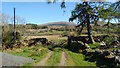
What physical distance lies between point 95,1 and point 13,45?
13323mm

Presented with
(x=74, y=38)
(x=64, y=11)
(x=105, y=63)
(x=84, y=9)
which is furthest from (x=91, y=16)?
(x=105, y=63)

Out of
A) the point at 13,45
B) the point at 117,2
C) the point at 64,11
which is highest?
the point at 117,2

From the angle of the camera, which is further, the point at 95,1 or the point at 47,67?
the point at 95,1

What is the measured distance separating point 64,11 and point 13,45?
10.3 meters

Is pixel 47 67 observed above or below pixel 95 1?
below

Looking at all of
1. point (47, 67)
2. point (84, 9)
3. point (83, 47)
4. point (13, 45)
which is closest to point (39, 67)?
point (47, 67)

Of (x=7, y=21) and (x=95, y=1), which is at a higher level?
(x=95, y=1)

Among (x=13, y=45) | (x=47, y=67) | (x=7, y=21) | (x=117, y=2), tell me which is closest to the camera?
(x=117, y=2)

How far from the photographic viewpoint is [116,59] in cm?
1983

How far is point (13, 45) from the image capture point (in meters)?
40.7

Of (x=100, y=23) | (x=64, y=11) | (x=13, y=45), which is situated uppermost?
(x=64, y=11)

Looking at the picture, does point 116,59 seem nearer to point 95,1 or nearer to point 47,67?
point 47,67

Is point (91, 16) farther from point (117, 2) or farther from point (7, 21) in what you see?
point (117, 2)

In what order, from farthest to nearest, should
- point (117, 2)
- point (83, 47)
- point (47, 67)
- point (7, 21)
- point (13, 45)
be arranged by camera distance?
1. point (7, 21)
2. point (13, 45)
3. point (83, 47)
4. point (47, 67)
5. point (117, 2)
